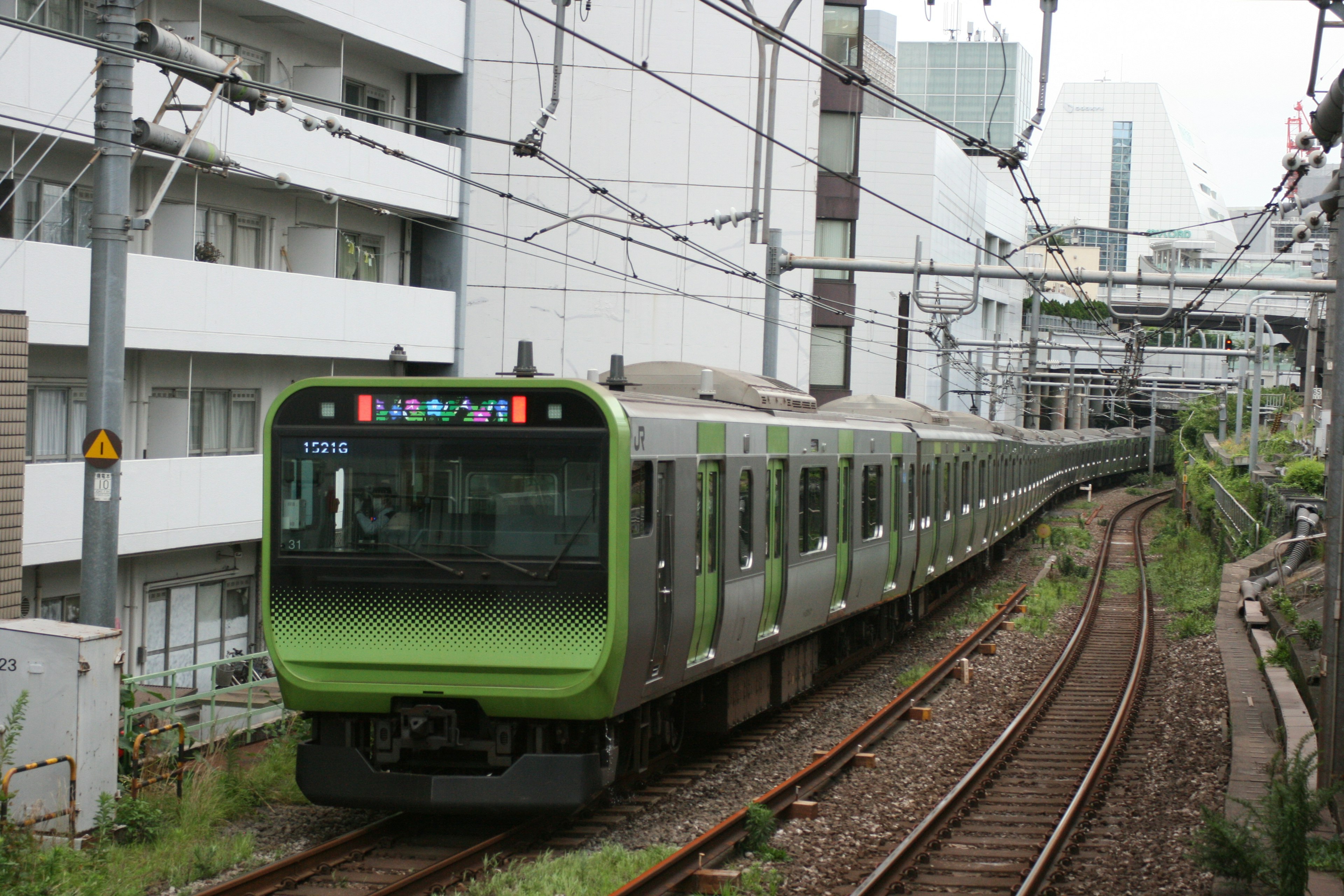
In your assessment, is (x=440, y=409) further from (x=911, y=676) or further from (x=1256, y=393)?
(x=1256, y=393)

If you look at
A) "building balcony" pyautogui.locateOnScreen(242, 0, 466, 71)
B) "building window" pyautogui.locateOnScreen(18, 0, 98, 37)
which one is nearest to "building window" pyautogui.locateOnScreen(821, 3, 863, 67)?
"building balcony" pyautogui.locateOnScreen(242, 0, 466, 71)

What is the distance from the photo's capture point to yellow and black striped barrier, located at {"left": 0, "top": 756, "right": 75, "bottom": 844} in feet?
22.4

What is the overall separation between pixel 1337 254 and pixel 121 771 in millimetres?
8152

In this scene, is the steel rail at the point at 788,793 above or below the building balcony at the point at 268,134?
below

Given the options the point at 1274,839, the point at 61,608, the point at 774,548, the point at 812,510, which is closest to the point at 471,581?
the point at 774,548

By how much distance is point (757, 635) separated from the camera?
10258mm

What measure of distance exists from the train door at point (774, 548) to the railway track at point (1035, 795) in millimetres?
1810

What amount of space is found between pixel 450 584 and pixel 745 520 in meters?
2.83

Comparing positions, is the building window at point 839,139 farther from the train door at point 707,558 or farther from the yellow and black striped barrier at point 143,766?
the yellow and black striped barrier at point 143,766

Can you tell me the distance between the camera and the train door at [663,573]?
802cm

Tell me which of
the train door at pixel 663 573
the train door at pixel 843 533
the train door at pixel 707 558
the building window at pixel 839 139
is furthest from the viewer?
the building window at pixel 839 139

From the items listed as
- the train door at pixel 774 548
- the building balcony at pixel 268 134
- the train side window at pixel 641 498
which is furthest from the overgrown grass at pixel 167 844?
the building balcony at pixel 268 134

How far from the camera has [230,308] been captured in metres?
18.4

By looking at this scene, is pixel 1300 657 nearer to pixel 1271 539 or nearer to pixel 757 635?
pixel 757 635
